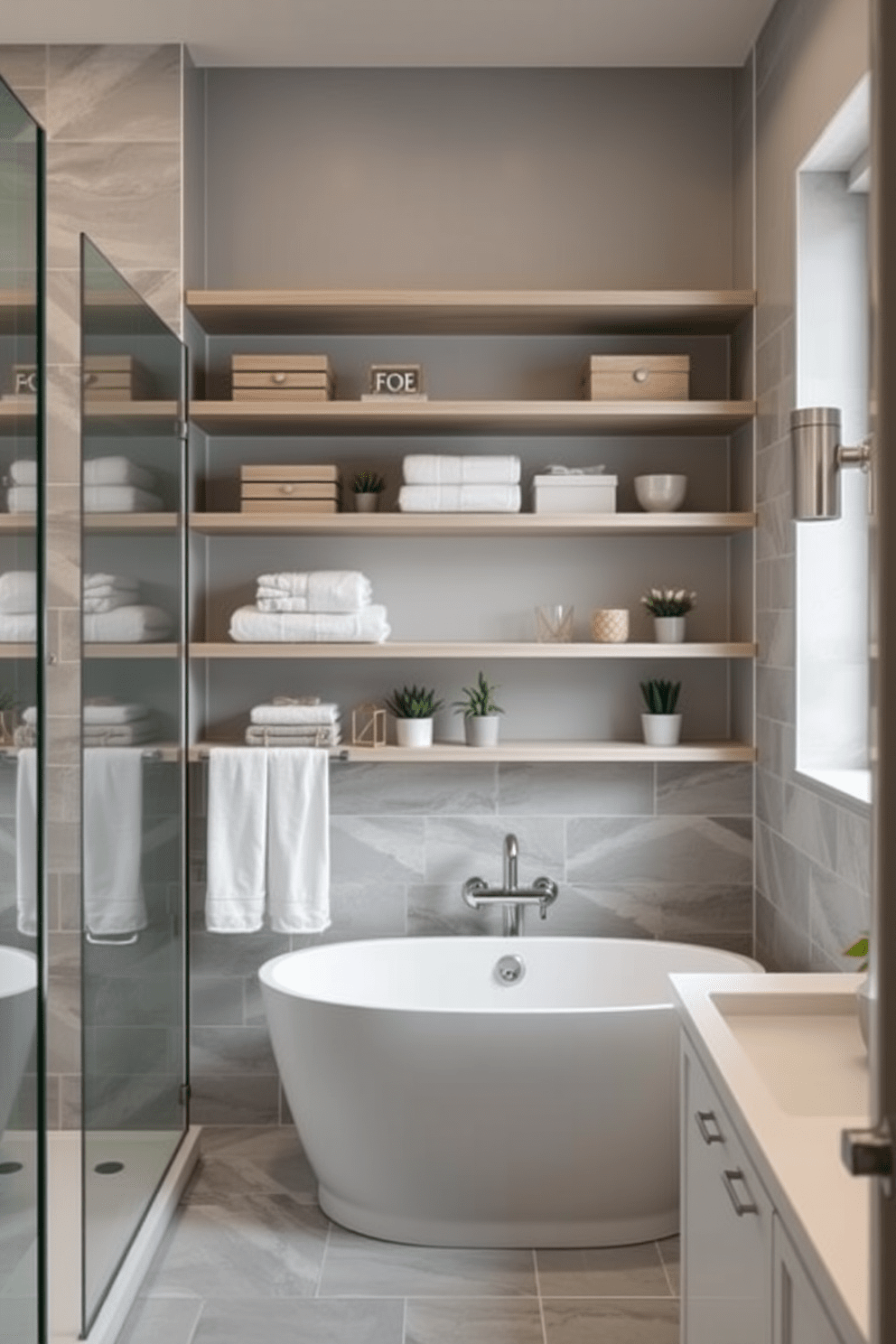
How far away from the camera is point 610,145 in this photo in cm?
397

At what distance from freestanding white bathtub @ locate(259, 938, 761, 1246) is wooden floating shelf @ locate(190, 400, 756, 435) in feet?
4.67

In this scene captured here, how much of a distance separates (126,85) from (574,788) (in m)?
2.23

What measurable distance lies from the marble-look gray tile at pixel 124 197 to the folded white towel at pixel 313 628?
3.19 feet

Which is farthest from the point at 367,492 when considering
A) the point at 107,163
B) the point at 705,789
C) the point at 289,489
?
the point at 705,789

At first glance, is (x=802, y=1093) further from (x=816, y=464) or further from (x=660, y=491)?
(x=660, y=491)

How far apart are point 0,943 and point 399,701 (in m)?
2.08

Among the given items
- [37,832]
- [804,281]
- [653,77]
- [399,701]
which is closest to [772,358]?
[804,281]

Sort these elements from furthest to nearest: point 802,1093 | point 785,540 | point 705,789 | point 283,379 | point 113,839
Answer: point 705,789 → point 283,379 → point 785,540 → point 113,839 → point 802,1093

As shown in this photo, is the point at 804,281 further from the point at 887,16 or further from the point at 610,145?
the point at 887,16

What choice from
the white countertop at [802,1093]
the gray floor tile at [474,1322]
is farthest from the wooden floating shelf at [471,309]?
the gray floor tile at [474,1322]

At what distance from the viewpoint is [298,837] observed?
3752 mm

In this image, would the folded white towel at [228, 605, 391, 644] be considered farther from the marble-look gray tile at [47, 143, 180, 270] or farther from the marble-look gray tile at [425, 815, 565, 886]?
the marble-look gray tile at [47, 143, 180, 270]

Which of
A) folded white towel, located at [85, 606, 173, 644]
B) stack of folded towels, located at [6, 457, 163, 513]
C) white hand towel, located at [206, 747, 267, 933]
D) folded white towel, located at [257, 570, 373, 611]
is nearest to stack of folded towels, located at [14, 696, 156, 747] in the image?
folded white towel, located at [85, 606, 173, 644]

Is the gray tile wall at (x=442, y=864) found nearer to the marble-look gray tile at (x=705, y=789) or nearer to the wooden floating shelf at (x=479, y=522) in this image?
the marble-look gray tile at (x=705, y=789)
